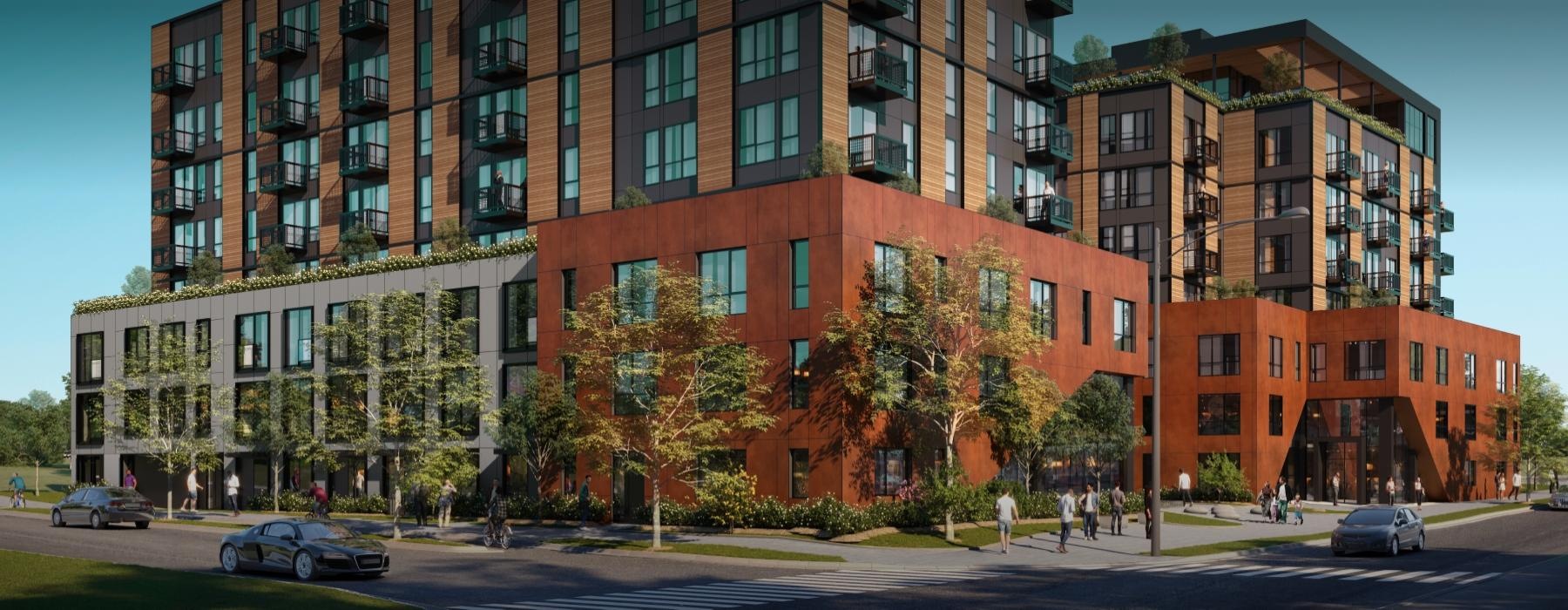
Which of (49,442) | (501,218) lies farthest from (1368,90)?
(49,442)

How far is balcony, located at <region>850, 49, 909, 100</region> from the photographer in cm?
5541

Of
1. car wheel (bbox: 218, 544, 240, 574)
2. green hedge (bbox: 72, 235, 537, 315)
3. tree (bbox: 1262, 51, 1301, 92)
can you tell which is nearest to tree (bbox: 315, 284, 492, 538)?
green hedge (bbox: 72, 235, 537, 315)

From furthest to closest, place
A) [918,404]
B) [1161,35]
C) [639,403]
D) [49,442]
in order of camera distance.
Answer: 1. [49,442]
2. [1161,35]
3. [918,404]
4. [639,403]

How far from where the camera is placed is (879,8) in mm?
57156

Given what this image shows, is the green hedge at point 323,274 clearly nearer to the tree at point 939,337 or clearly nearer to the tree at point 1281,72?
the tree at point 939,337

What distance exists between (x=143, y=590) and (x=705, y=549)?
16339 mm

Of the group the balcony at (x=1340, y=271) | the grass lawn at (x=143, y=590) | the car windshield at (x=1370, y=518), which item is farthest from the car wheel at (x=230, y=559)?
the balcony at (x=1340, y=271)

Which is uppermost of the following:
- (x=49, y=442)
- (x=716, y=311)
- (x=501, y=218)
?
(x=501, y=218)

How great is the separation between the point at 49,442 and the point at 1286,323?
5093 inches

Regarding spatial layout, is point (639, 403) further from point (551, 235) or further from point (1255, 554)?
point (1255, 554)

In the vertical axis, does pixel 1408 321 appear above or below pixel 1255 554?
above

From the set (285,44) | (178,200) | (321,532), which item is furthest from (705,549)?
(178,200)

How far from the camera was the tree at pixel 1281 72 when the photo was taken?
8894 centimetres

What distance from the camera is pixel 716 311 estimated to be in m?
42.2
